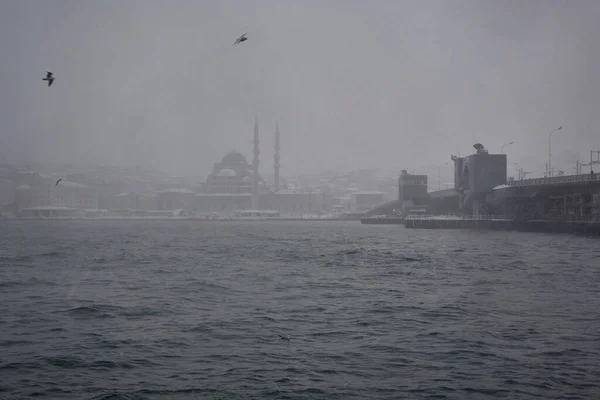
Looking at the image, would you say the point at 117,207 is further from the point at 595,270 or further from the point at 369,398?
the point at 369,398

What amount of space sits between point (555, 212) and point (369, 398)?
74403mm

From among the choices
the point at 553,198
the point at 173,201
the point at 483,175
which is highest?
the point at 483,175

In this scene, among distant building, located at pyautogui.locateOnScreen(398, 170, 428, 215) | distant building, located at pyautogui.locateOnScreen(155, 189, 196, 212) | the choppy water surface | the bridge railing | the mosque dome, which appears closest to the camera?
the choppy water surface

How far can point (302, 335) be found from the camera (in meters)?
14.9

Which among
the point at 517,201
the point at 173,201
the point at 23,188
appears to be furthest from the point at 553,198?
the point at 23,188

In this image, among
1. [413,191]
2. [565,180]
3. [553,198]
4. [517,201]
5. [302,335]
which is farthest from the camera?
[413,191]

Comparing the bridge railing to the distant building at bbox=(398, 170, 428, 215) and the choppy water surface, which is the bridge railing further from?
the choppy water surface

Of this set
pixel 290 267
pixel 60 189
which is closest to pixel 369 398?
pixel 290 267

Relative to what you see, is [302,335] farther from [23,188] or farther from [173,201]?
[173,201]

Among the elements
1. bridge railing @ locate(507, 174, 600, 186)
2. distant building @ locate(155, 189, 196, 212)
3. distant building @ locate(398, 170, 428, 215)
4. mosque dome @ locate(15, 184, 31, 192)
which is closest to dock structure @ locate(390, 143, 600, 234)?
A: bridge railing @ locate(507, 174, 600, 186)

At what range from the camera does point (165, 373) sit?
38.6 ft

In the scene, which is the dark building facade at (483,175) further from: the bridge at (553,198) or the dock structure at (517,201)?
the bridge at (553,198)

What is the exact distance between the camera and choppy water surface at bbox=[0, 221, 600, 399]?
10984 millimetres

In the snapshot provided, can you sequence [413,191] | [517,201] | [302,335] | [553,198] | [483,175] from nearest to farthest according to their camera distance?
[302,335] → [553,198] → [517,201] → [483,175] → [413,191]
